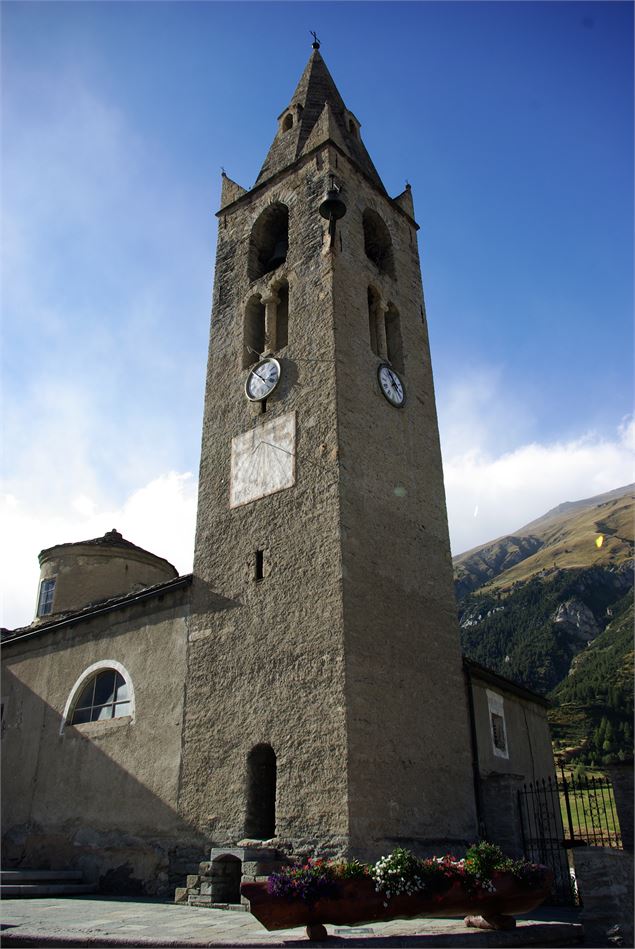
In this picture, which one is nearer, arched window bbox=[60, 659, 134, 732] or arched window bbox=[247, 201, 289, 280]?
arched window bbox=[60, 659, 134, 732]

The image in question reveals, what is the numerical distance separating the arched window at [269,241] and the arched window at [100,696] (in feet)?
36.1

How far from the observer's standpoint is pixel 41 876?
14.0 m

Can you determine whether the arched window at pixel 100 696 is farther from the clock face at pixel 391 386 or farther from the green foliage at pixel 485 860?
the green foliage at pixel 485 860

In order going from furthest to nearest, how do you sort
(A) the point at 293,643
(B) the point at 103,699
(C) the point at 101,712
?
(B) the point at 103,699, (C) the point at 101,712, (A) the point at 293,643

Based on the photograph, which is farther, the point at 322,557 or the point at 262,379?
the point at 262,379

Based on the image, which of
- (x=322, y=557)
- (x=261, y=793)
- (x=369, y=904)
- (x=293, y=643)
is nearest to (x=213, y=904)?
(x=261, y=793)

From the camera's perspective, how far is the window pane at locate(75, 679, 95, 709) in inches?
664

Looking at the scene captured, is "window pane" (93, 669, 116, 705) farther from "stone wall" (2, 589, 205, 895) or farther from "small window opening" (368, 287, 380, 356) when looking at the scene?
"small window opening" (368, 287, 380, 356)

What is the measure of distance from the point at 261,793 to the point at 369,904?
5.87m

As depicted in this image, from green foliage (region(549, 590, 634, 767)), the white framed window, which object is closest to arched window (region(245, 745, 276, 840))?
the white framed window

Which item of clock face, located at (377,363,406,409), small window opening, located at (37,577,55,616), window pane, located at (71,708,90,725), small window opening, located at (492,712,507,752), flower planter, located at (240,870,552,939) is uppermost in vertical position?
clock face, located at (377,363,406,409)

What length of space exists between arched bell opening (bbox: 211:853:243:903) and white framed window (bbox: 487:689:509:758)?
23.3ft

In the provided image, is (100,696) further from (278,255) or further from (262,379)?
(278,255)

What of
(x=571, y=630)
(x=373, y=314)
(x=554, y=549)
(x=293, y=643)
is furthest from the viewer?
(x=554, y=549)
